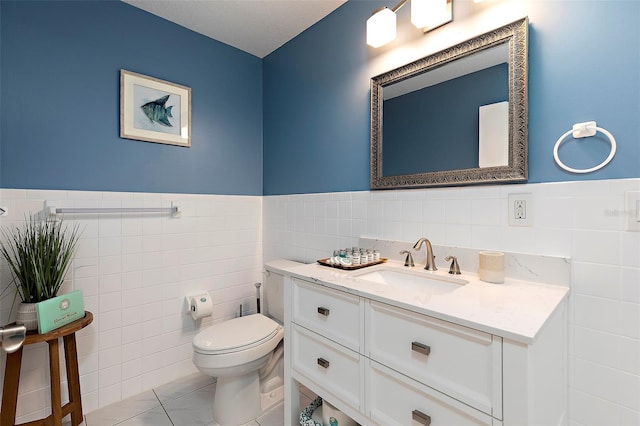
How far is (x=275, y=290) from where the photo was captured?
1.99 meters

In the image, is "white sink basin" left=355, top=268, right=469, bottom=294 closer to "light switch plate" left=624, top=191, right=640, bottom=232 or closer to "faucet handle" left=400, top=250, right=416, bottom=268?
"faucet handle" left=400, top=250, right=416, bottom=268

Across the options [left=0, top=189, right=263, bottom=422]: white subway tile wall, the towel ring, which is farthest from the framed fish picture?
the towel ring

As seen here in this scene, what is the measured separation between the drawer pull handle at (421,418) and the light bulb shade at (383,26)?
5.10ft

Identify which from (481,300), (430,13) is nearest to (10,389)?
(481,300)

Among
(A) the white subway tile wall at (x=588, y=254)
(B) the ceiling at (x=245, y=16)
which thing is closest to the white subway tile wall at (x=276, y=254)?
(A) the white subway tile wall at (x=588, y=254)

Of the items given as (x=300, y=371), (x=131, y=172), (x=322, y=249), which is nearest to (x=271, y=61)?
(x=131, y=172)

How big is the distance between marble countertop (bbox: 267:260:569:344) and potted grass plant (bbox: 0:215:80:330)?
117 cm

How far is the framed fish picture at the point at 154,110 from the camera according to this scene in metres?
1.81

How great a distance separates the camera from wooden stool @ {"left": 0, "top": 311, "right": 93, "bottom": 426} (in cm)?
128

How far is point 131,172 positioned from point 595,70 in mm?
2262

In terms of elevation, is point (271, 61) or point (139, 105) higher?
point (271, 61)

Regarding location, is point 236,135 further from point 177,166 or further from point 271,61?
point 271,61

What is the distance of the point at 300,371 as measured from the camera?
1.32 meters

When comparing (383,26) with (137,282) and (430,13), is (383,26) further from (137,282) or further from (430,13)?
(137,282)
